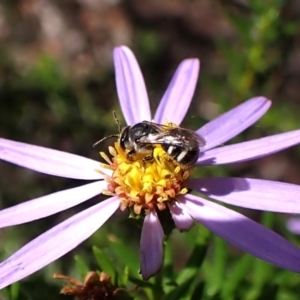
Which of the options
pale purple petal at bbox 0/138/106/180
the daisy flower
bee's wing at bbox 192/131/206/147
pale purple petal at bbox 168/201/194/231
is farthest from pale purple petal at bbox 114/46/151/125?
pale purple petal at bbox 168/201/194/231

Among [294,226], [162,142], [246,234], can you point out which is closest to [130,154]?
[162,142]

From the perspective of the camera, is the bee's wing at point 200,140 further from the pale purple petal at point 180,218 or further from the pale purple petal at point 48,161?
the pale purple petal at point 48,161

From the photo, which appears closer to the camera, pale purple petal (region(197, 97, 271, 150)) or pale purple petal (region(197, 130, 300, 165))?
pale purple petal (region(197, 130, 300, 165))

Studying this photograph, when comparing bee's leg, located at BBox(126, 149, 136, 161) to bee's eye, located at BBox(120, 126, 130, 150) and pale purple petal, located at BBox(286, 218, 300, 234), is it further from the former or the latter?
pale purple petal, located at BBox(286, 218, 300, 234)

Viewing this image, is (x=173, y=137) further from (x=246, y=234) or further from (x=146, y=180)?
(x=246, y=234)

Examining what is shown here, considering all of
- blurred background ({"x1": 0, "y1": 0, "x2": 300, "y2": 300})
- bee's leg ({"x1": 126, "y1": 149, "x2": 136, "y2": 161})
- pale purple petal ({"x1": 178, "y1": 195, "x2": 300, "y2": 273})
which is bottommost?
pale purple petal ({"x1": 178, "y1": 195, "x2": 300, "y2": 273})
